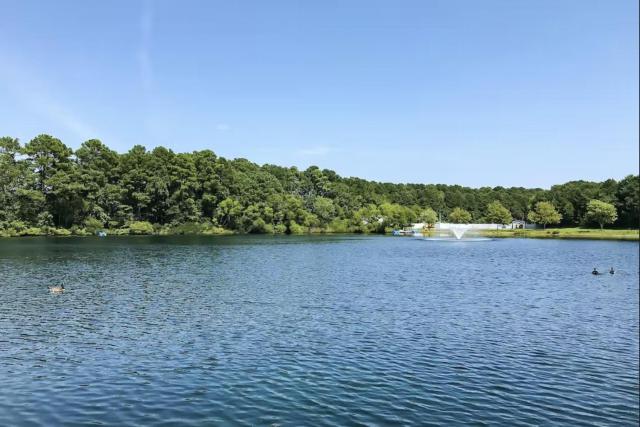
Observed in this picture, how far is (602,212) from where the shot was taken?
191125 mm

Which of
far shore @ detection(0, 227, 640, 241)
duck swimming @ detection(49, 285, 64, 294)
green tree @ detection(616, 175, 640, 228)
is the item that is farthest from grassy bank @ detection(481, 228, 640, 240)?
duck swimming @ detection(49, 285, 64, 294)

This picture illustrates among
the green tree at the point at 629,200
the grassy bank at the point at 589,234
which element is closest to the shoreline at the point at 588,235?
the grassy bank at the point at 589,234

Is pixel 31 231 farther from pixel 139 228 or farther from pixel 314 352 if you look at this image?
pixel 314 352

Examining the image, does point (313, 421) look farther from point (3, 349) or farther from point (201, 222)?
point (201, 222)

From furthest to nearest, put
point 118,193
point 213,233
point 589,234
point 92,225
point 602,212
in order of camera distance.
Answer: point 602,212 < point 213,233 < point 589,234 < point 118,193 < point 92,225

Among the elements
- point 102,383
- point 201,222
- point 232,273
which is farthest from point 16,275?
point 201,222

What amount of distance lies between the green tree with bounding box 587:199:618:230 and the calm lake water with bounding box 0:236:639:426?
15321 cm

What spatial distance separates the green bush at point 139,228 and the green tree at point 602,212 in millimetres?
173387

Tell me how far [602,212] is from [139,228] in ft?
586

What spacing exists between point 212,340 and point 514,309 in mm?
26687

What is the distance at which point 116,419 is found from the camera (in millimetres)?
18516


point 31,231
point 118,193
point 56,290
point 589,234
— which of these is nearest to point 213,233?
point 118,193

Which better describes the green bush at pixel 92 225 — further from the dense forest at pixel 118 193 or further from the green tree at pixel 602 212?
the green tree at pixel 602 212

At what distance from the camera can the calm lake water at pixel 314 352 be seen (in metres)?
19.8
